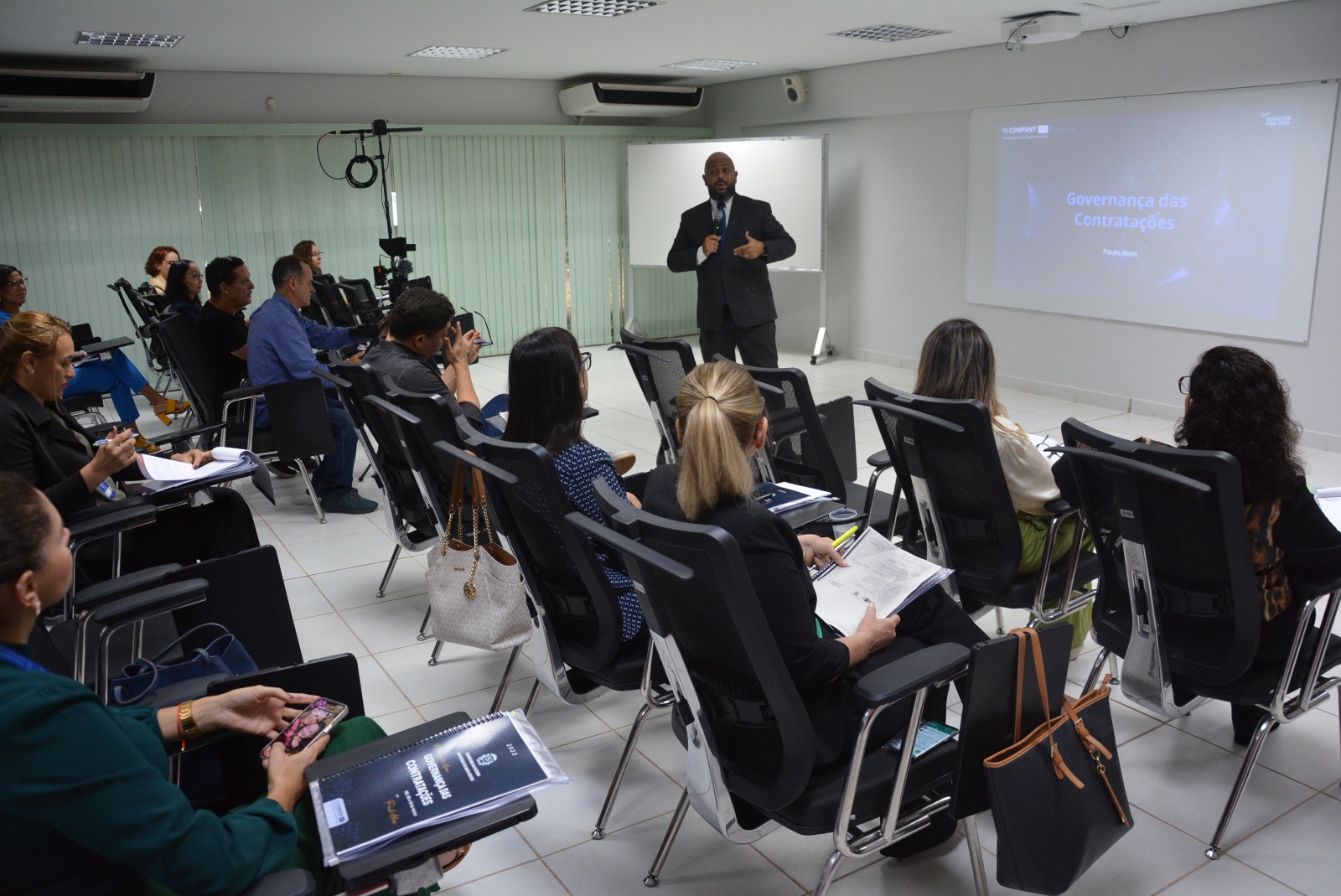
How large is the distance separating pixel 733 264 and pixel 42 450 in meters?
4.18

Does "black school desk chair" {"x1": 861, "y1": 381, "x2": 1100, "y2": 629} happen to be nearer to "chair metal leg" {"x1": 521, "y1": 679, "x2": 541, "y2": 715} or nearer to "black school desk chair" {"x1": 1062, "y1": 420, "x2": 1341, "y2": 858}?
"black school desk chair" {"x1": 1062, "y1": 420, "x2": 1341, "y2": 858}

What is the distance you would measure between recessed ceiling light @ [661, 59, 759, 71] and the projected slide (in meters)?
2.02

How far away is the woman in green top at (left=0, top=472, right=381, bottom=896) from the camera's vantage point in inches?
47.5

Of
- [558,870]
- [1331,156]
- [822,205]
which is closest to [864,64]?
[822,205]

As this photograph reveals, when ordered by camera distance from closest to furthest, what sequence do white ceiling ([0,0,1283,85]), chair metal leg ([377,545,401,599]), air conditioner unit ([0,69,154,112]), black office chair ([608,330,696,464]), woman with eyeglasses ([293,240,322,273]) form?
black office chair ([608,330,696,464])
chair metal leg ([377,545,401,599])
white ceiling ([0,0,1283,85])
air conditioner unit ([0,69,154,112])
woman with eyeglasses ([293,240,322,273])

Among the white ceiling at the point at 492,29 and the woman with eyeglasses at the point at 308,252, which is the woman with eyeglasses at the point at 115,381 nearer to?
the woman with eyeglasses at the point at 308,252

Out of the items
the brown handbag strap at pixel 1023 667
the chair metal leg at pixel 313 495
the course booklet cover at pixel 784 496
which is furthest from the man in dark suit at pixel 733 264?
the brown handbag strap at pixel 1023 667

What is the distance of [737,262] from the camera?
20.7ft

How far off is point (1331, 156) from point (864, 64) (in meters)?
3.91

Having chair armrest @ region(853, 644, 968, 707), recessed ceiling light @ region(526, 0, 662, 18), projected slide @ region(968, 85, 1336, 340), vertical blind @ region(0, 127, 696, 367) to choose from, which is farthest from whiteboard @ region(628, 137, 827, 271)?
chair armrest @ region(853, 644, 968, 707)

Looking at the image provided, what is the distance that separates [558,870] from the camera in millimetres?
2352

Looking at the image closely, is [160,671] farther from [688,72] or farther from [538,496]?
[688,72]

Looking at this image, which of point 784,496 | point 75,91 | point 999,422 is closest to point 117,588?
point 784,496

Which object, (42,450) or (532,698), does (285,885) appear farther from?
(42,450)
